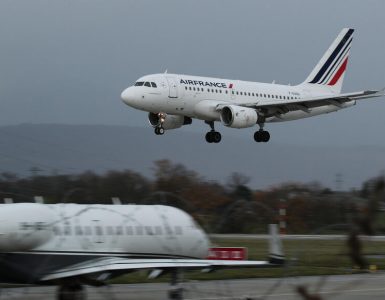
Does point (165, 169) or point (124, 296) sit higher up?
point (165, 169)

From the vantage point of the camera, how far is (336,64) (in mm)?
58906

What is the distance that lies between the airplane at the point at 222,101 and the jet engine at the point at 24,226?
29.9 metres

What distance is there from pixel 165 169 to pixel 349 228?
112ft

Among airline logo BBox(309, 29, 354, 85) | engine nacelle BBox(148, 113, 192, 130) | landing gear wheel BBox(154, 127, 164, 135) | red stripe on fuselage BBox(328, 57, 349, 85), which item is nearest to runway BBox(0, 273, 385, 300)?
landing gear wheel BBox(154, 127, 164, 135)

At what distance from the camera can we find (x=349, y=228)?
3.30m

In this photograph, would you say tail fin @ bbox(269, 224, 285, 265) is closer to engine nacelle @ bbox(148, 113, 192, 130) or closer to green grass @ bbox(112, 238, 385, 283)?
green grass @ bbox(112, 238, 385, 283)

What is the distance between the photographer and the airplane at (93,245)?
12117 millimetres

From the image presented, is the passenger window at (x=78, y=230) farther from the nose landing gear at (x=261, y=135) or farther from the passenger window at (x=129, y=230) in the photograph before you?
the nose landing gear at (x=261, y=135)

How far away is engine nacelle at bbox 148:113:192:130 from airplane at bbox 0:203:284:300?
91.1ft

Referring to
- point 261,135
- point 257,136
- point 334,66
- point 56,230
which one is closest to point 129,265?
point 56,230

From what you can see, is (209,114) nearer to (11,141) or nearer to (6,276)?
(11,141)

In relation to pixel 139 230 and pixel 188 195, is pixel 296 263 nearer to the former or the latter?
pixel 139 230

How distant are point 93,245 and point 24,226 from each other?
2034 millimetres

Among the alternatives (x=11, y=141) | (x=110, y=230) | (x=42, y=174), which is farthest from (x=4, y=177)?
(x=11, y=141)
